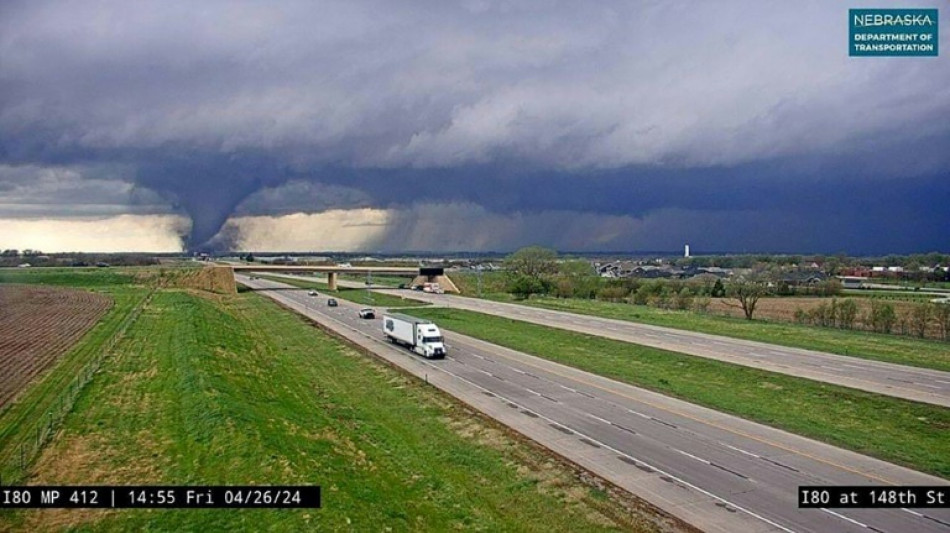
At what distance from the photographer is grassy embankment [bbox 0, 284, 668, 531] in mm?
21625

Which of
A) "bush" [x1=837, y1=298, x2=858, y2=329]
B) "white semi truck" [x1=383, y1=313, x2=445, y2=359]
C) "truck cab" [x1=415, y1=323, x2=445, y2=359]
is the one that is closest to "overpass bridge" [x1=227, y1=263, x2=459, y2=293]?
"bush" [x1=837, y1=298, x2=858, y2=329]

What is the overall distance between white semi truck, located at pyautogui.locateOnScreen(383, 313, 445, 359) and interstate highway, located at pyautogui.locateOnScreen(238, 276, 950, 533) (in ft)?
22.2

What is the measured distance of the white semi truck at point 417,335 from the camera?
56094 millimetres

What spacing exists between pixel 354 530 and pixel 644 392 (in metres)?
26.0

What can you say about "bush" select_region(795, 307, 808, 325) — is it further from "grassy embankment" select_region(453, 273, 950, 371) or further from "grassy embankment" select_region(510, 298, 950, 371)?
"grassy embankment" select_region(453, 273, 950, 371)

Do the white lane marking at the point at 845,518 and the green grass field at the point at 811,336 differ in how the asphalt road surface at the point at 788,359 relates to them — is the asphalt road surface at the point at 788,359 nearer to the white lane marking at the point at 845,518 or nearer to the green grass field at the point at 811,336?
the green grass field at the point at 811,336

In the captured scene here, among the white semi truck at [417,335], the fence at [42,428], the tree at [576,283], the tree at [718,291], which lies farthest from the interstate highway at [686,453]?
the tree at [576,283]

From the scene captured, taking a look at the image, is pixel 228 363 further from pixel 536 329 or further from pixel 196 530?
pixel 536 329

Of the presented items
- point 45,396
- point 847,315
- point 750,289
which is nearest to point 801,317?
point 847,315

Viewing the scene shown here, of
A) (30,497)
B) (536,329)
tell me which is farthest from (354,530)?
(536,329)

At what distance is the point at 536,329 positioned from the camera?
7512 cm

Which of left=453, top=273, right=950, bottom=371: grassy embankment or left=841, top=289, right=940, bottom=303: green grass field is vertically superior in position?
left=841, top=289, right=940, bottom=303: green grass field
